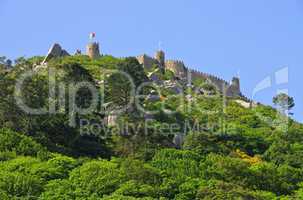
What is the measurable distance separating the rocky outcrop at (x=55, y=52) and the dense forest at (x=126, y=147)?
9877 mm

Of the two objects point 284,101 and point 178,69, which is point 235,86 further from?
point 284,101

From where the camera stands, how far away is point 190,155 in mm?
62625

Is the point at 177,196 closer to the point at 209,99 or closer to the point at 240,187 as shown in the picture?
the point at 240,187

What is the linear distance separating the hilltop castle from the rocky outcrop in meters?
0.25

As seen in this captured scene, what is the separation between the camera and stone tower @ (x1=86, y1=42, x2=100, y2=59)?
96781 mm

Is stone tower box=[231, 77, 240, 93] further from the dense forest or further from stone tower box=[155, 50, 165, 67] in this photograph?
the dense forest

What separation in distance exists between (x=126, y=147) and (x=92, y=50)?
1373 inches

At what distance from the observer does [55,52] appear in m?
90.1

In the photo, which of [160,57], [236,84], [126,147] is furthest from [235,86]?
[126,147]

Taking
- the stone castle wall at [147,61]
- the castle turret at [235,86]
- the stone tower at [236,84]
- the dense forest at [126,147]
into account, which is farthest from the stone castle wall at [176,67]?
the dense forest at [126,147]

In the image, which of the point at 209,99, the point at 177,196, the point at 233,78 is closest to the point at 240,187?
the point at 177,196

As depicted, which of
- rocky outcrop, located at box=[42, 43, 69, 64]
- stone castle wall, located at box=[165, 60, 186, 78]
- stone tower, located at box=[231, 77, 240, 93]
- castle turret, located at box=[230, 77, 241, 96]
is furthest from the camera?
stone tower, located at box=[231, 77, 240, 93]

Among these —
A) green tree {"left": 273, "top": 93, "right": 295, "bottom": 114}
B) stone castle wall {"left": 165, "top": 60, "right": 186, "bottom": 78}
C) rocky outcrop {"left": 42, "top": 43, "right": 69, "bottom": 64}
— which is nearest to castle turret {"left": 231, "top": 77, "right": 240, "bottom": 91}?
stone castle wall {"left": 165, "top": 60, "right": 186, "bottom": 78}

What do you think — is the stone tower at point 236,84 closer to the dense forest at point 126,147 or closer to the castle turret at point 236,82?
the castle turret at point 236,82
